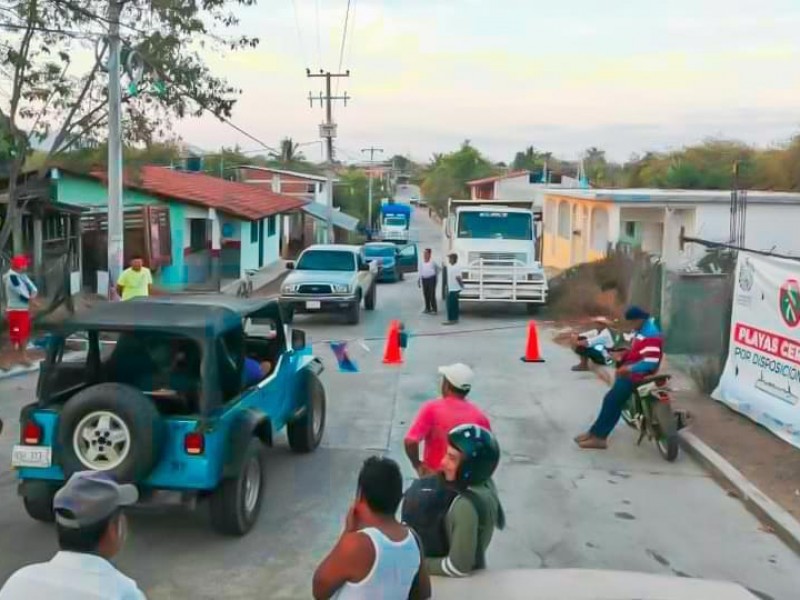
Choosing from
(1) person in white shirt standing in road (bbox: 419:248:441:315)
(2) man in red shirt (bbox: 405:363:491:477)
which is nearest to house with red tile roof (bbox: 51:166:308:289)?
(1) person in white shirt standing in road (bbox: 419:248:441:315)

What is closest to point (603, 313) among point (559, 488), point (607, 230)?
point (607, 230)

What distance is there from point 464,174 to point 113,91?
329 feet

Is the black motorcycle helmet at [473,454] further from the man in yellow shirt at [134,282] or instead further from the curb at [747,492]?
the man in yellow shirt at [134,282]

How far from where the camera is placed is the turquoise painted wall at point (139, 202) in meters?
27.1

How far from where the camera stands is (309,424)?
973 cm

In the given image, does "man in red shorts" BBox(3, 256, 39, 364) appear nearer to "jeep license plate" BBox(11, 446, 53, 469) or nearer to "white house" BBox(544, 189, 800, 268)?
"jeep license plate" BBox(11, 446, 53, 469)

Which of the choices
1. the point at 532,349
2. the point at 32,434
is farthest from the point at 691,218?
the point at 32,434

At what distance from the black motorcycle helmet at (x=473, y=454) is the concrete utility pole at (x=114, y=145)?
1459 cm

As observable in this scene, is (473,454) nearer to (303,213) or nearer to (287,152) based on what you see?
(303,213)

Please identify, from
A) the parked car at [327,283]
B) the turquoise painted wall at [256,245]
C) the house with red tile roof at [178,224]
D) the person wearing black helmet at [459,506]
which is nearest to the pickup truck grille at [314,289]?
the parked car at [327,283]

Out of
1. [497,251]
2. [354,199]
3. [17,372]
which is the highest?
[354,199]

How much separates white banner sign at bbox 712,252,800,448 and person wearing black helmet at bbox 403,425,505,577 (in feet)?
22.3

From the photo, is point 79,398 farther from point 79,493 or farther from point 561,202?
point 561,202

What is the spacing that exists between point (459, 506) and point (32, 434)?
3.89 meters
